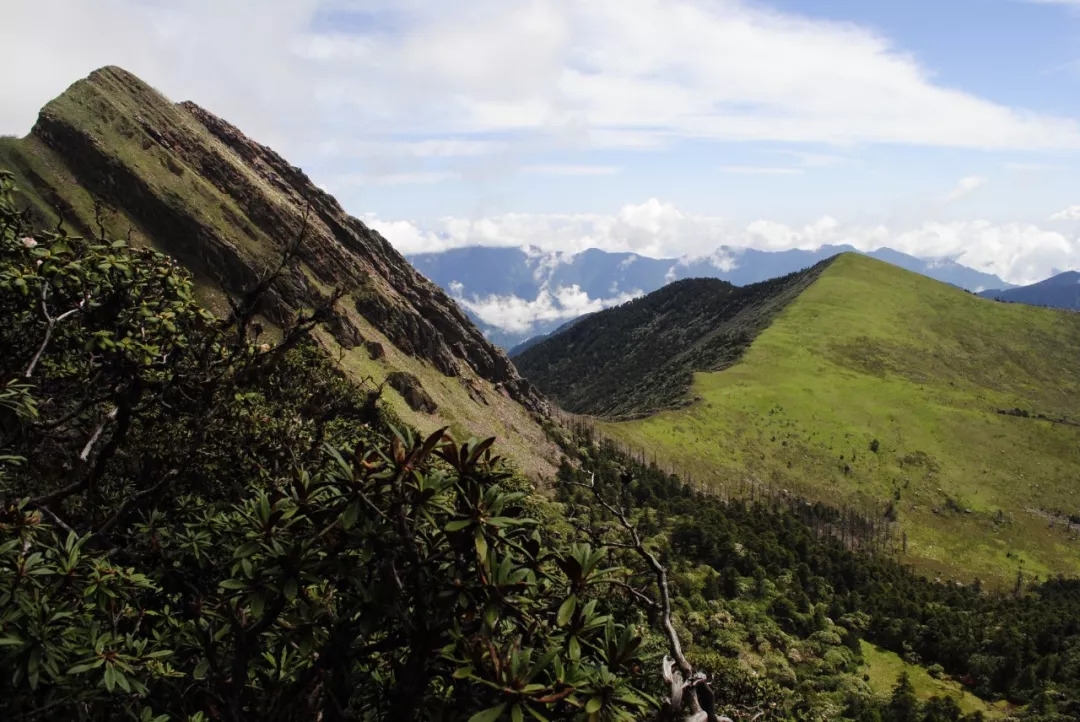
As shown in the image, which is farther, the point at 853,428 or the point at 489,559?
the point at 853,428

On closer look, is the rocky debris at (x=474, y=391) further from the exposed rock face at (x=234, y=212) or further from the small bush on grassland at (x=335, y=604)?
the small bush on grassland at (x=335, y=604)

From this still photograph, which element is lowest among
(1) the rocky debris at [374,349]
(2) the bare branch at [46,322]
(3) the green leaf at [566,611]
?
(3) the green leaf at [566,611]

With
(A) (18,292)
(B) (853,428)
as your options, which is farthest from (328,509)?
(B) (853,428)

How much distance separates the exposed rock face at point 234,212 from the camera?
4530 inches

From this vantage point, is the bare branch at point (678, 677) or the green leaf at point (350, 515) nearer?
the bare branch at point (678, 677)

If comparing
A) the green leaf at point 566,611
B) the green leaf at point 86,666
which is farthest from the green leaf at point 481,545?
the green leaf at point 86,666

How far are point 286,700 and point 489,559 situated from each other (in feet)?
11.6

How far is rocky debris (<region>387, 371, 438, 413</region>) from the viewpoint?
4646 inches

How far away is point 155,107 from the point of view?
138 meters

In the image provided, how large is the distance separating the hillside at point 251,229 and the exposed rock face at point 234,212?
292 millimetres

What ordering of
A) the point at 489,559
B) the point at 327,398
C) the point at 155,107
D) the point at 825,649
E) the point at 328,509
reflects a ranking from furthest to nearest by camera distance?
1. the point at 155,107
2. the point at 825,649
3. the point at 327,398
4. the point at 328,509
5. the point at 489,559

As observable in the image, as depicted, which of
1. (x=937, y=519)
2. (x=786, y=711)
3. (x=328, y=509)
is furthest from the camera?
(x=937, y=519)

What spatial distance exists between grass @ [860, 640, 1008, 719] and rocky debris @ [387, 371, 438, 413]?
77.7 metres

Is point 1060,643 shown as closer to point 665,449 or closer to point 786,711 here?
point 786,711
